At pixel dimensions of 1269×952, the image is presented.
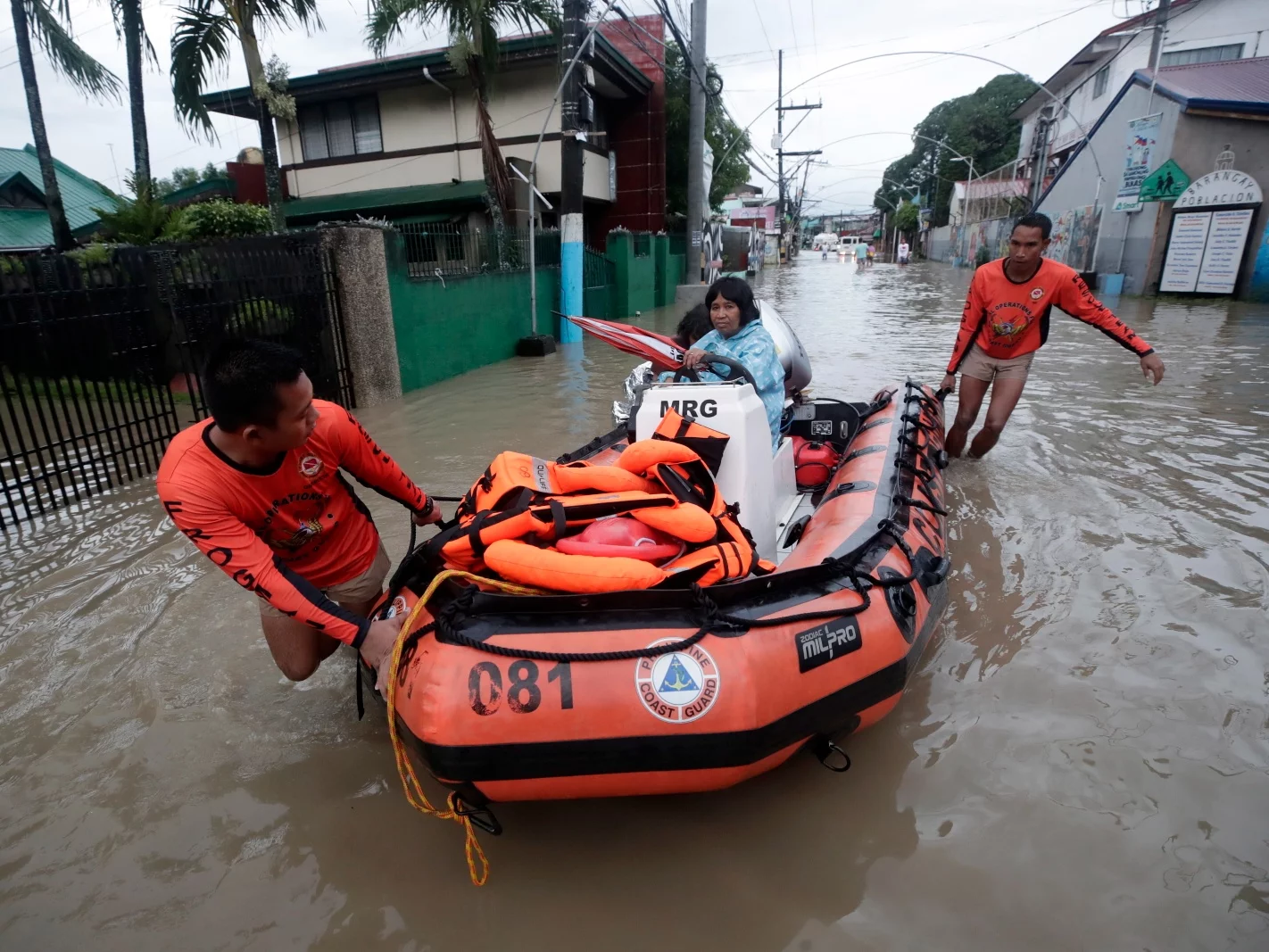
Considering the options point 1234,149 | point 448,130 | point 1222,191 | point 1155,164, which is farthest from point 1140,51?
point 448,130

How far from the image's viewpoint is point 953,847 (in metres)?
2.07

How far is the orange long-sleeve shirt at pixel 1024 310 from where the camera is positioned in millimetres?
4500

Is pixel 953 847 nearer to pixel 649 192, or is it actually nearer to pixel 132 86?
pixel 132 86

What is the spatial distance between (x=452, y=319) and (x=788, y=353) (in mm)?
5282

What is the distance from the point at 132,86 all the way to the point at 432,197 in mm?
5000

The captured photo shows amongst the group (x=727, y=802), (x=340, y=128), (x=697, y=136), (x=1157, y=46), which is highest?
(x=1157, y=46)

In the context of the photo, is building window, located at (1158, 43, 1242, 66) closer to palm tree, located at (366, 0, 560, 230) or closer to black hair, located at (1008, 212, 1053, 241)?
palm tree, located at (366, 0, 560, 230)

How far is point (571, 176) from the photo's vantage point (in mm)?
10500

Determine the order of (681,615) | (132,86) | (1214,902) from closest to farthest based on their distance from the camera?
(1214,902)
(681,615)
(132,86)

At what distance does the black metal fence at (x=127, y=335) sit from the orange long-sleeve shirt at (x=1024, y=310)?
4639mm

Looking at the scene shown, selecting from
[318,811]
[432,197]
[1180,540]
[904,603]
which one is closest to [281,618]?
[318,811]

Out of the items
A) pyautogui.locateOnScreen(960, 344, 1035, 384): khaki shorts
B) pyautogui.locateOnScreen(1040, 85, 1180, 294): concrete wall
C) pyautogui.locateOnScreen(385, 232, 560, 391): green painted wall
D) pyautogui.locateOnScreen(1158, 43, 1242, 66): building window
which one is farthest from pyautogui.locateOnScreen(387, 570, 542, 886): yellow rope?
pyautogui.locateOnScreen(1158, 43, 1242, 66): building window

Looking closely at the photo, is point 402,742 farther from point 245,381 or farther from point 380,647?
point 245,381

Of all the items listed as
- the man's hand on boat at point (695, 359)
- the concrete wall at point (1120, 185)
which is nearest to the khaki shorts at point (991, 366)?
the man's hand on boat at point (695, 359)
